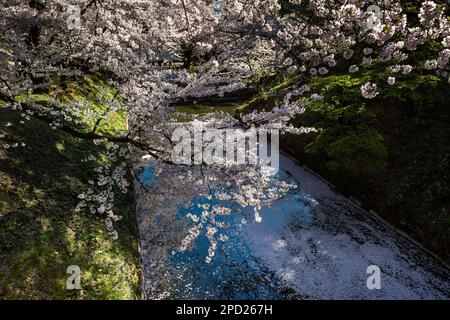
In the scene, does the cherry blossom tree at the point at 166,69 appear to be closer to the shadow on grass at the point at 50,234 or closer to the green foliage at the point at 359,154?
the shadow on grass at the point at 50,234

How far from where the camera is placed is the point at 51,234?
608 centimetres

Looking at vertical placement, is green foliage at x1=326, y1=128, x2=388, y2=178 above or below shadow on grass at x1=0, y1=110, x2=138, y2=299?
above

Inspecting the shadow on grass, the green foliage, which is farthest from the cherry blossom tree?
the green foliage

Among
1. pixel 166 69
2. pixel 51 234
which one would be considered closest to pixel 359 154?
pixel 166 69

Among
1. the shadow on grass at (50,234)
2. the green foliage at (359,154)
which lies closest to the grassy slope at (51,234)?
the shadow on grass at (50,234)

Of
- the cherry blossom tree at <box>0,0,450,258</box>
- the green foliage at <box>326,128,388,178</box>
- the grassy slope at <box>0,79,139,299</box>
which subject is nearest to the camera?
the grassy slope at <box>0,79,139,299</box>

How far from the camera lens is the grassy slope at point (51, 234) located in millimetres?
5250

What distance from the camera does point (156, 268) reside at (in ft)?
22.8

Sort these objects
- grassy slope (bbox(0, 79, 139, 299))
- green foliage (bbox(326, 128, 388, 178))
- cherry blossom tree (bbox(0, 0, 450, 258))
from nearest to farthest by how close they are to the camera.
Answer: grassy slope (bbox(0, 79, 139, 299)), cherry blossom tree (bbox(0, 0, 450, 258)), green foliage (bbox(326, 128, 388, 178))

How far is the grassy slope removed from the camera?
17.2ft

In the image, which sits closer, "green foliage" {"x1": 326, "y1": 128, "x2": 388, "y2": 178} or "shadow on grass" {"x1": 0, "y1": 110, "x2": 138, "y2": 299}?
"shadow on grass" {"x1": 0, "y1": 110, "x2": 138, "y2": 299}

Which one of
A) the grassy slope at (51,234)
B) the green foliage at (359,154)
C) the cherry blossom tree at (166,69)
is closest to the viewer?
the grassy slope at (51,234)

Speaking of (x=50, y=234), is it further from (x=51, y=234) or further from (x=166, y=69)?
(x=166, y=69)

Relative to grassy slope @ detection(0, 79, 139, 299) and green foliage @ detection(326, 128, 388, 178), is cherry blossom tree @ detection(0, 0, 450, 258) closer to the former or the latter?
grassy slope @ detection(0, 79, 139, 299)
